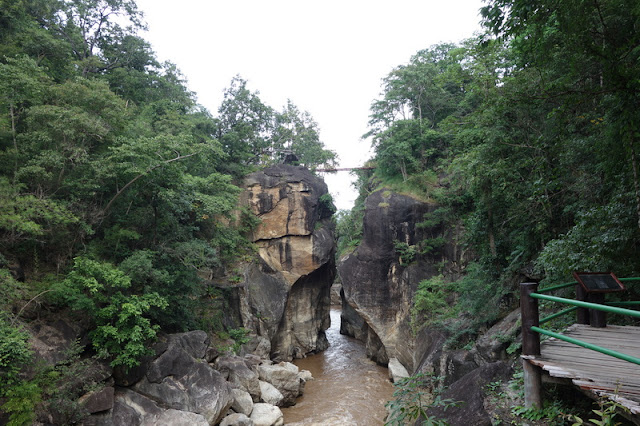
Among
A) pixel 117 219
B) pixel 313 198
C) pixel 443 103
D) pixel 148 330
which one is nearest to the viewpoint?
pixel 148 330

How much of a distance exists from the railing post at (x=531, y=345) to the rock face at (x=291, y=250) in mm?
15672

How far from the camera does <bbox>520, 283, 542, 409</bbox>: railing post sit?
2.88m

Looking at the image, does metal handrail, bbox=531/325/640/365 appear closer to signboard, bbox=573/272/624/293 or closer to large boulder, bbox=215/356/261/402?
signboard, bbox=573/272/624/293

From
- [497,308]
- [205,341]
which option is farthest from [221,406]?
[497,308]

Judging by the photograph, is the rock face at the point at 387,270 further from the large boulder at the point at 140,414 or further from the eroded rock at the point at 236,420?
the large boulder at the point at 140,414

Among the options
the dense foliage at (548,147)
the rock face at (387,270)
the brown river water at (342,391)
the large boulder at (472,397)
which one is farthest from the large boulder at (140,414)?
the rock face at (387,270)

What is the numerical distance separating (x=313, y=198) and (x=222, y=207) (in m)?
7.67

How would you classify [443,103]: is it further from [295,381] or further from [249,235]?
[295,381]

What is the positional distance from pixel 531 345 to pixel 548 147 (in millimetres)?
4876

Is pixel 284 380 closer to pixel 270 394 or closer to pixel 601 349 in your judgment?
pixel 270 394

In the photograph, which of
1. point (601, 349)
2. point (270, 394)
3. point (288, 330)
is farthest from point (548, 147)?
point (288, 330)

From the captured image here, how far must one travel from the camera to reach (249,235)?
1927 cm

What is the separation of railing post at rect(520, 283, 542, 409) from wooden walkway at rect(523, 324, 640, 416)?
9 centimetres

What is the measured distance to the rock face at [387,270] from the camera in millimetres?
15883
